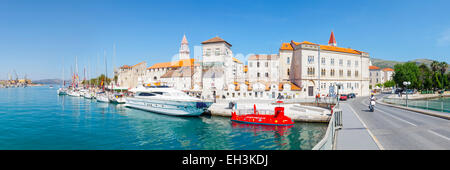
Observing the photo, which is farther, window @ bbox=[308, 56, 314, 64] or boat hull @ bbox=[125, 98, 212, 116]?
window @ bbox=[308, 56, 314, 64]

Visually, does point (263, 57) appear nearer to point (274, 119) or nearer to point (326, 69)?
point (326, 69)

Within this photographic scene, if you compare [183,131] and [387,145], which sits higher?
[387,145]

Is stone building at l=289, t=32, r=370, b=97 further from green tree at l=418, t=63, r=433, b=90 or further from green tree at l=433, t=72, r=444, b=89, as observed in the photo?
green tree at l=433, t=72, r=444, b=89

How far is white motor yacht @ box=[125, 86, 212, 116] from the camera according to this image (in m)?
29.9

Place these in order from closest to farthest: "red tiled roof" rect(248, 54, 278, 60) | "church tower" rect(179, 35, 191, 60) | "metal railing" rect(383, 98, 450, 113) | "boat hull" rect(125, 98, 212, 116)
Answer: "metal railing" rect(383, 98, 450, 113) → "boat hull" rect(125, 98, 212, 116) → "red tiled roof" rect(248, 54, 278, 60) → "church tower" rect(179, 35, 191, 60)

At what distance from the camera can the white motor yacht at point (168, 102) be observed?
29.9 m

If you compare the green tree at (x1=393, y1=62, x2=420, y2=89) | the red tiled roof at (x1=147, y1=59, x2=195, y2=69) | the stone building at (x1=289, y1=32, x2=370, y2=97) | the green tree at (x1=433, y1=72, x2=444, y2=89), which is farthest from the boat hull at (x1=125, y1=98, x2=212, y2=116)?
the green tree at (x1=433, y1=72, x2=444, y2=89)

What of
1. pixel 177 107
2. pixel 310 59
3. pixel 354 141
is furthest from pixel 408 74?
pixel 354 141

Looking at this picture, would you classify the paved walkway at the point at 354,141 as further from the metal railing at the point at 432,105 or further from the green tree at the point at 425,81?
the green tree at the point at 425,81

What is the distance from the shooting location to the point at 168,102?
31609mm
